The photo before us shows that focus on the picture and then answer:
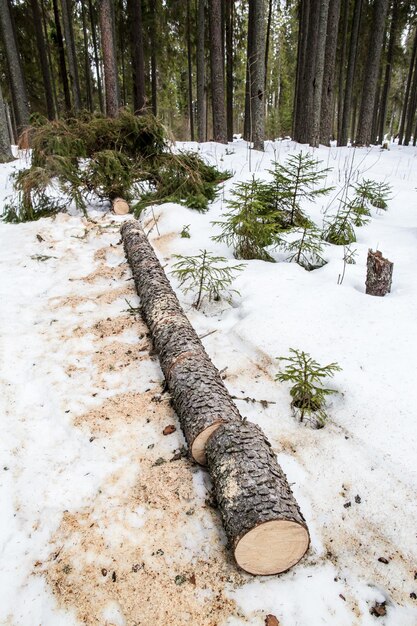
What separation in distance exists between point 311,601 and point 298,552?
17 centimetres

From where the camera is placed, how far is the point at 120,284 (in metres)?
4.14

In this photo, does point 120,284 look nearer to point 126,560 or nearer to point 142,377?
point 142,377

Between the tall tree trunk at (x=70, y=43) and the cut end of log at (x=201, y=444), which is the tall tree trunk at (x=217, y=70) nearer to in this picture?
the tall tree trunk at (x=70, y=43)

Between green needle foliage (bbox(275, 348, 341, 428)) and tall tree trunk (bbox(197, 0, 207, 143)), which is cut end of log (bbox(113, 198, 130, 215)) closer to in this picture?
green needle foliage (bbox(275, 348, 341, 428))

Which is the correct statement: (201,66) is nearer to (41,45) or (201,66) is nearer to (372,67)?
(41,45)

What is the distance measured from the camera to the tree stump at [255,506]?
1508 mm

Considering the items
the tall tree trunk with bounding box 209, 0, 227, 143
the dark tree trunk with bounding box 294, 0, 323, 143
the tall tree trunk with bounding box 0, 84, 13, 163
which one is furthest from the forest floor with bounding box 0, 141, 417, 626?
the dark tree trunk with bounding box 294, 0, 323, 143

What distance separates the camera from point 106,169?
19.1 feet

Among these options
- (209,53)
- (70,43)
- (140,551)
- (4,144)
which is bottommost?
(140,551)

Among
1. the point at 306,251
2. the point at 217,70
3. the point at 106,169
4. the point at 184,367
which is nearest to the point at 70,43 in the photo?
the point at 217,70

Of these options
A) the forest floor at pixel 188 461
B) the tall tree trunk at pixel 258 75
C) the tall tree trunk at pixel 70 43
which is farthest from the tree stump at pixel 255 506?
the tall tree trunk at pixel 70 43

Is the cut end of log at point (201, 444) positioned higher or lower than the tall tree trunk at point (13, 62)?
lower

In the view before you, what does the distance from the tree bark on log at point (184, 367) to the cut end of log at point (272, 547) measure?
0.59m

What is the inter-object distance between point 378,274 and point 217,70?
408 inches
